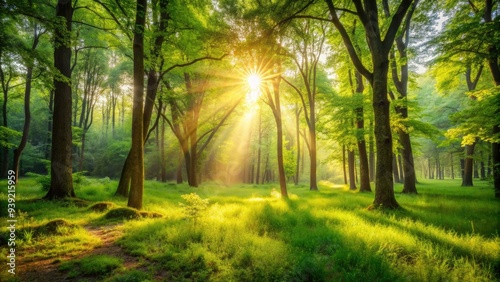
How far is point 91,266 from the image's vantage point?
349 centimetres

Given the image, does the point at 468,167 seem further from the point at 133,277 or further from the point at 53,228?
the point at 53,228

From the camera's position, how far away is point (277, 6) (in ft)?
26.2

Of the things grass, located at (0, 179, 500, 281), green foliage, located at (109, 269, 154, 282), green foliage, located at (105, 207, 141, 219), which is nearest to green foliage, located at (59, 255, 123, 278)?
grass, located at (0, 179, 500, 281)

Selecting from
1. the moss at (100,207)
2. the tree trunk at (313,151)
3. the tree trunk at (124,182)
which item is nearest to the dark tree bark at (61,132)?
the moss at (100,207)

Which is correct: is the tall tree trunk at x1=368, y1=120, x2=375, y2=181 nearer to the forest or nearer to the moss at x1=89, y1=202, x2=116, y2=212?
the forest

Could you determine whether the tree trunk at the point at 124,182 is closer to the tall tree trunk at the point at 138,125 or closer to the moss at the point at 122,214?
the tall tree trunk at the point at 138,125

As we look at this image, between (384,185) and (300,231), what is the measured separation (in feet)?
13.9

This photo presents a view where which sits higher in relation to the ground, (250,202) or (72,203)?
(72,203)

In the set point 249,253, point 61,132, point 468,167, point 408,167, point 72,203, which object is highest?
point 61,132

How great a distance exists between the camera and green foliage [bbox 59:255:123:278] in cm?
339

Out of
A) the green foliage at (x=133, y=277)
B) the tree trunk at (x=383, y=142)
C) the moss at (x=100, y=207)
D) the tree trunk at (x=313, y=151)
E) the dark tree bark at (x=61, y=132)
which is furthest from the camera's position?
the tree trunk at (x=313, y=151)

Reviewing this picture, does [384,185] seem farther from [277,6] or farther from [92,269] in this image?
[92,269]

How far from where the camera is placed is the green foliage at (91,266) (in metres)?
3.39

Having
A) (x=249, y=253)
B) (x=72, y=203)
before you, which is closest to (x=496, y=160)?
(x=249, y=253)
